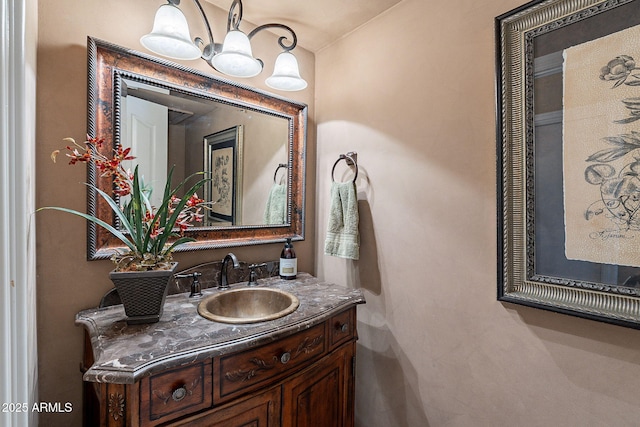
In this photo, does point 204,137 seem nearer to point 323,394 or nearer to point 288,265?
point 288,265

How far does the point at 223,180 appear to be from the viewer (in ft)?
4.91

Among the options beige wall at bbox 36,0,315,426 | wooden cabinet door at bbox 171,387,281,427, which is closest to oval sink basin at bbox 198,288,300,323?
wooden cabinet door at bbox 171,387,281,427

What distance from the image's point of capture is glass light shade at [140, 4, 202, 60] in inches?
44.1

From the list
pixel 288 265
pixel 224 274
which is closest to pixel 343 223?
pixel 288 265

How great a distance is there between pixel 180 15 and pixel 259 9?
48 cm

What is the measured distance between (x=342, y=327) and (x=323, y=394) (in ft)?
0.88

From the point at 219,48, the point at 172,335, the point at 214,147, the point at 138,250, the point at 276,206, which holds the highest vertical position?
the point at 219,48

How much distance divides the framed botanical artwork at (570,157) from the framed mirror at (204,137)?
43.0 inches

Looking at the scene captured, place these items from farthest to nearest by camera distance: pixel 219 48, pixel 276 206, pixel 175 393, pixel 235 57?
pixel 276 206
pixel 219 48
pixel 235 57
pixel 175 393

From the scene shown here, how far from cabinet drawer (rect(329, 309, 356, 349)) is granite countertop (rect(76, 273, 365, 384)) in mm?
64

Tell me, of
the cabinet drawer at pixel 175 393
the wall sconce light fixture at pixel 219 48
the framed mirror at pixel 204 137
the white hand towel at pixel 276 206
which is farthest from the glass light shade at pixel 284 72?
the cabinet drawer at pixel 175 393

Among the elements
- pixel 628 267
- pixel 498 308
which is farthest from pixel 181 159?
pixel 628 267

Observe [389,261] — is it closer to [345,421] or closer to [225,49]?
[345,421]

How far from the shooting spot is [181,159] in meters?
1.37
